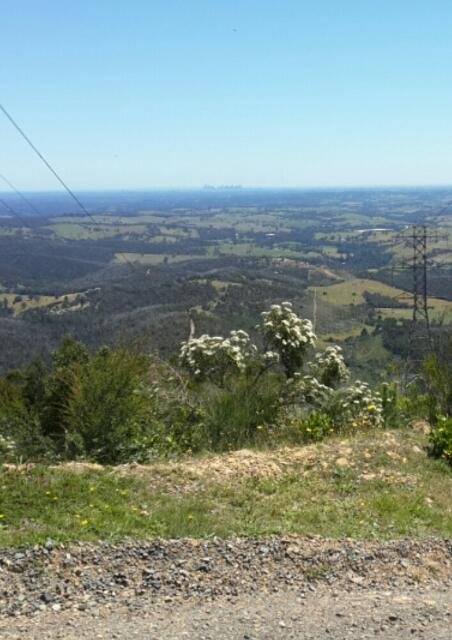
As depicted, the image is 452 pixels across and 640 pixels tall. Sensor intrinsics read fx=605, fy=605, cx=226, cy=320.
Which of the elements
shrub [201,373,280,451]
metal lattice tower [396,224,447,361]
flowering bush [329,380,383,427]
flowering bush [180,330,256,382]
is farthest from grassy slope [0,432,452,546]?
metal lattice tower [396,224,447,361]

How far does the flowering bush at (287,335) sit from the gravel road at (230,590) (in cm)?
574

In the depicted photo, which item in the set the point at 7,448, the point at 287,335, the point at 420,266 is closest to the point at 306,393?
the point at 287,335

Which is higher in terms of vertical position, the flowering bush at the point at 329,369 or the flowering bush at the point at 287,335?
the flowering bush at the point at 287,335

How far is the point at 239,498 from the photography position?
572cm

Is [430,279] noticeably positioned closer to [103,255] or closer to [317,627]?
[317,627]

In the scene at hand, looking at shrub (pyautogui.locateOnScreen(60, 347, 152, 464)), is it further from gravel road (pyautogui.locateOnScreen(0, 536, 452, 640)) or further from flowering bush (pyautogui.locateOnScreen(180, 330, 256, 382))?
flowering bush (pyautogui.locateOnScreen(180, 330, 256, 382))

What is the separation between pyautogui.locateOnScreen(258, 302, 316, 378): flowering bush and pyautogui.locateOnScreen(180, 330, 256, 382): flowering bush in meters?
0.59

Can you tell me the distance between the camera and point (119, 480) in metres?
5.90

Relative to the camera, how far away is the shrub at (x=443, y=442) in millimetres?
6965

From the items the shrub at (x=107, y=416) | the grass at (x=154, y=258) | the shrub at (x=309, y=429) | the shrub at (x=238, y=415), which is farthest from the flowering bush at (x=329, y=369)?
the grass at (x=154, y=258)

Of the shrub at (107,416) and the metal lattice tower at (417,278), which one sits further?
the metal lattice tower at (417,278)

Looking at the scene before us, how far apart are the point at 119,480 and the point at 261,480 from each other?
1.44 meters

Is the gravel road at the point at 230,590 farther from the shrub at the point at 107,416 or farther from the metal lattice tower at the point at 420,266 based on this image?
the metal lattice tower at the point at 420,266

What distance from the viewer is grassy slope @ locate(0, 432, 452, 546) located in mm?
5031
